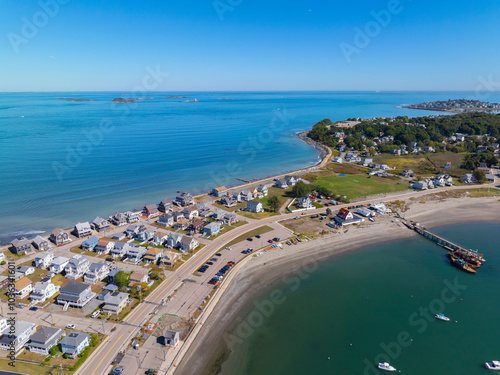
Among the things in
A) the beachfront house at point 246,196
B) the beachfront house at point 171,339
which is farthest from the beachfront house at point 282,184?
the beachfront house at point 171,339

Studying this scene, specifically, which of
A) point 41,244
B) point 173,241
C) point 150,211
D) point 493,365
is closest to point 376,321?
point 493,365

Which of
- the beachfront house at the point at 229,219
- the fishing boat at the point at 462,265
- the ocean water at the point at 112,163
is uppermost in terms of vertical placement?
the ocean water at the point at 112,163

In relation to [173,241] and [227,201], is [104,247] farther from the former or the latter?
[227,201]

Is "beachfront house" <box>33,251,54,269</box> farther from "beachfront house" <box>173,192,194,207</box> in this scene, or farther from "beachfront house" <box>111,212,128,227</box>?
"beachfront house" <box>173,192,194,207</box>

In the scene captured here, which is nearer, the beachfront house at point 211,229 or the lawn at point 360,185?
the beachfront house at point 211,229

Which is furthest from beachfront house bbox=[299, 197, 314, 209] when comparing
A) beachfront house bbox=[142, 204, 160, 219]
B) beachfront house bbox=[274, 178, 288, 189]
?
beachfront house bbox=[142, 204, 160, 219]

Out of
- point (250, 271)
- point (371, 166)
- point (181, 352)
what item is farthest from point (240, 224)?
point (371, 166)

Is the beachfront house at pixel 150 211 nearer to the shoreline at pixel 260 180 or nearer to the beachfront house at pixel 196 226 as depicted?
the shoreline at pixel 260 180
